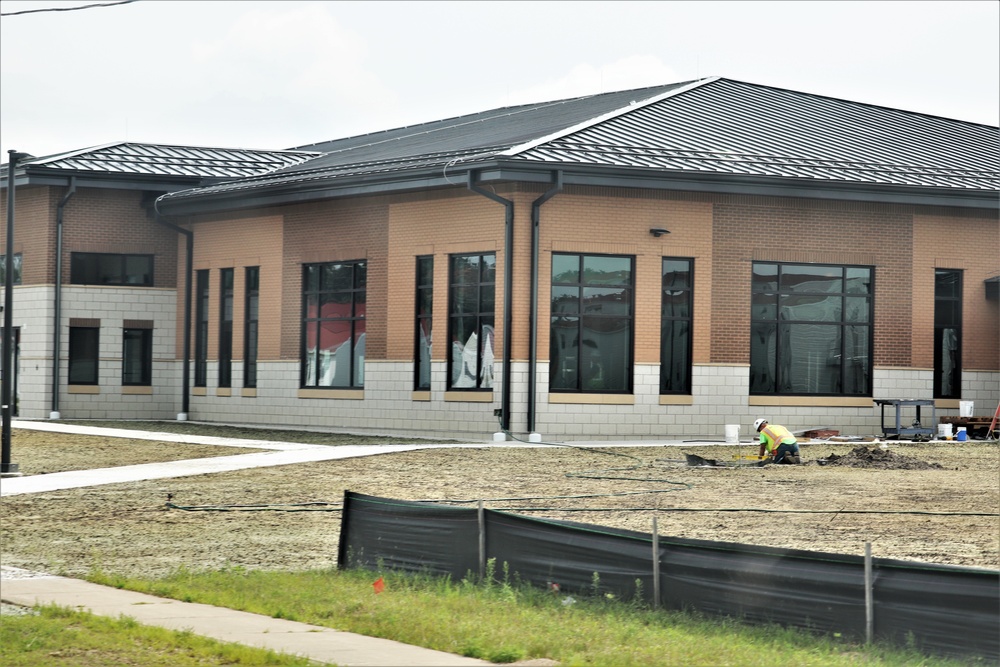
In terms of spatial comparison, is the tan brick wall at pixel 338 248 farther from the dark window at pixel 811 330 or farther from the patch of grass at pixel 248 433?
the dark window at pixel 811 330

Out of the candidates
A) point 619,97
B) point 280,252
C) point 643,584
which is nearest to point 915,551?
point 643,584

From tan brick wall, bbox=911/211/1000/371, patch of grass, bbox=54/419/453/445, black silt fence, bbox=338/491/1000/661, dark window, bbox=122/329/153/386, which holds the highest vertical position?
tan brick wall, bbox=911/211/1000/371

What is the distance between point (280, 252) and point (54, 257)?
718 cm

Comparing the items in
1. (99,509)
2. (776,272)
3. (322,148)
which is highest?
(322,148)

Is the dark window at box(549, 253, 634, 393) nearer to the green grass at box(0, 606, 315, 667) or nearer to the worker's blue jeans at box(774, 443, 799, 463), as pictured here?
the worker's blue jeans at box(774, 443, 799, 463)

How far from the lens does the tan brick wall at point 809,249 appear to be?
30641 millimetres

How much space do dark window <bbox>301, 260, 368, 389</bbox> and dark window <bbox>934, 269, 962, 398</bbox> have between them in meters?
13.4

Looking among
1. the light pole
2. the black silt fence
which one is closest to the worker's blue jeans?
the black silt fence

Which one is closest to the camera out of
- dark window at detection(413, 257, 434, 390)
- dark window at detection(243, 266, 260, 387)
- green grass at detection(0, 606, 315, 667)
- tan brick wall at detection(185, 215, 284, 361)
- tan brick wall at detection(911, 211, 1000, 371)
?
green grass at detection(0, 606, 315, 667)

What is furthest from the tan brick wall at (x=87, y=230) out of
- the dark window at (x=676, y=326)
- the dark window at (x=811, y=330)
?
the dark window at (x=811, y=330)

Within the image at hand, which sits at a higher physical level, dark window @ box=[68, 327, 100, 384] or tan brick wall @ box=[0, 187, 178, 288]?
tan brick wall @ box=[0, 187, 178, 288]

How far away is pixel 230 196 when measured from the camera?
35.0 m

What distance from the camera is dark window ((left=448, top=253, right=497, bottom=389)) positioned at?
30.3 m

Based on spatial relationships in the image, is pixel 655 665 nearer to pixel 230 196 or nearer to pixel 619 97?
pixel 230 196
